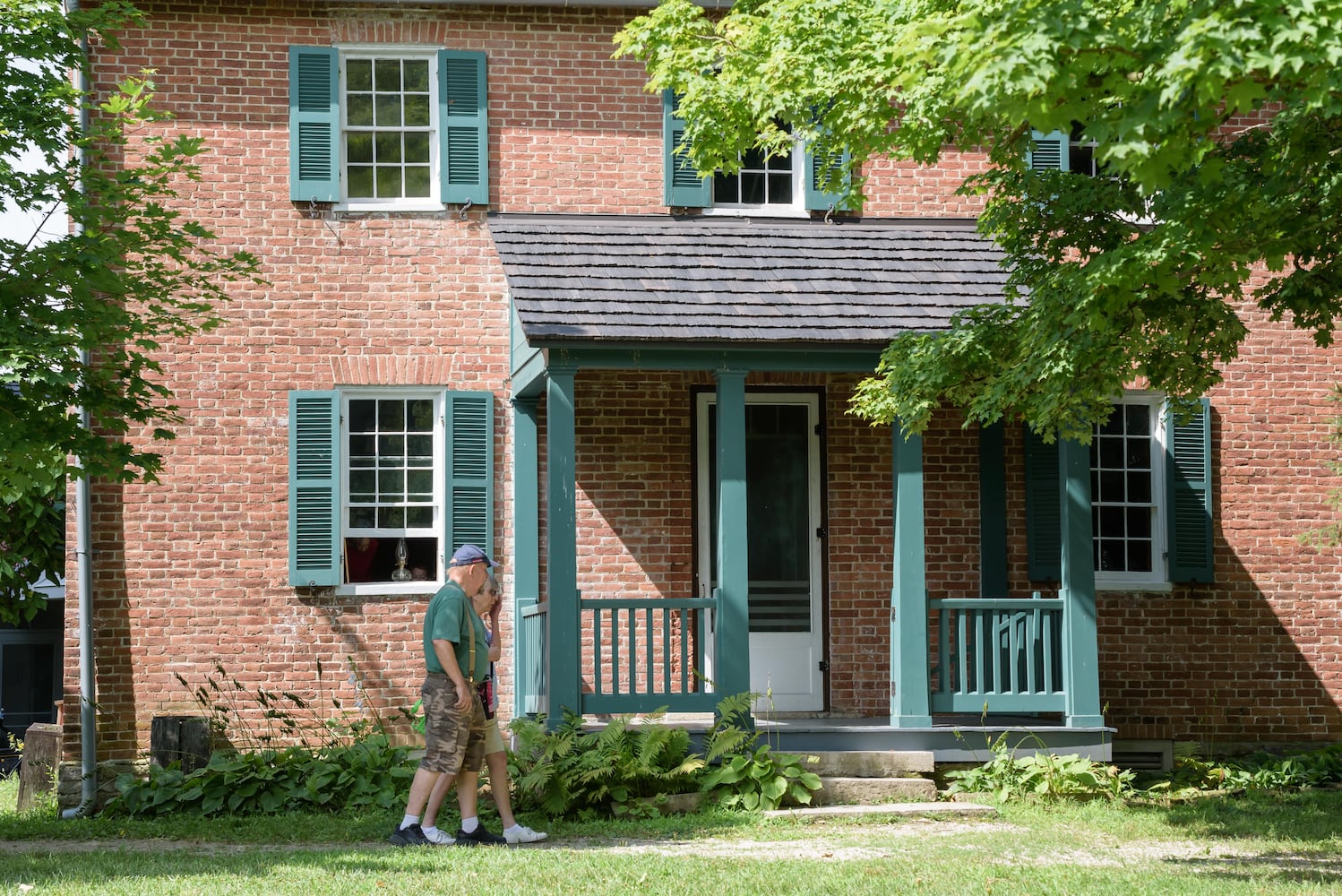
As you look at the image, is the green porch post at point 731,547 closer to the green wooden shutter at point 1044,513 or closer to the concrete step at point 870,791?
the concrete step at point 870,791

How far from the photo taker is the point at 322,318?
12.0m

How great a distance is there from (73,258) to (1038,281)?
5.76 m

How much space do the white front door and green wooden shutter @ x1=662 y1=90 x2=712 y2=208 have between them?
1680mm

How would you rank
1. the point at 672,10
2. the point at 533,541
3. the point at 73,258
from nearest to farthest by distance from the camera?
the point at 73,258, the point at 672,10, the point at 533,541

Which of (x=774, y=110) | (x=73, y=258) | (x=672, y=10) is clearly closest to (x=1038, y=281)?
(x=774, y=110)

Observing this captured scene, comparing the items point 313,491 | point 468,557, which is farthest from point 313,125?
point 468,557

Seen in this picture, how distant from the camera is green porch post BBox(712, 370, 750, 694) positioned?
33.3 ft

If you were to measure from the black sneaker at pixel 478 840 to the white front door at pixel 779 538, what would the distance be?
372 cm

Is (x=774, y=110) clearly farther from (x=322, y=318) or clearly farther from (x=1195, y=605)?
(x=1195, y=605)

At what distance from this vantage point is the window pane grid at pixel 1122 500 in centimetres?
1266

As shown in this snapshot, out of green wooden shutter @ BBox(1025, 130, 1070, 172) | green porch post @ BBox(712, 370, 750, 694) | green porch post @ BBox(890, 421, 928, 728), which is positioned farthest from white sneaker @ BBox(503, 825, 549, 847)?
green wooden shutter @ BBox(1025, 130, 1070, 172)

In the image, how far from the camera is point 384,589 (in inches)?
465

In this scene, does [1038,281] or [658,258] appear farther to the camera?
[658,258]

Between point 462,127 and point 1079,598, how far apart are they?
20.6 feet
